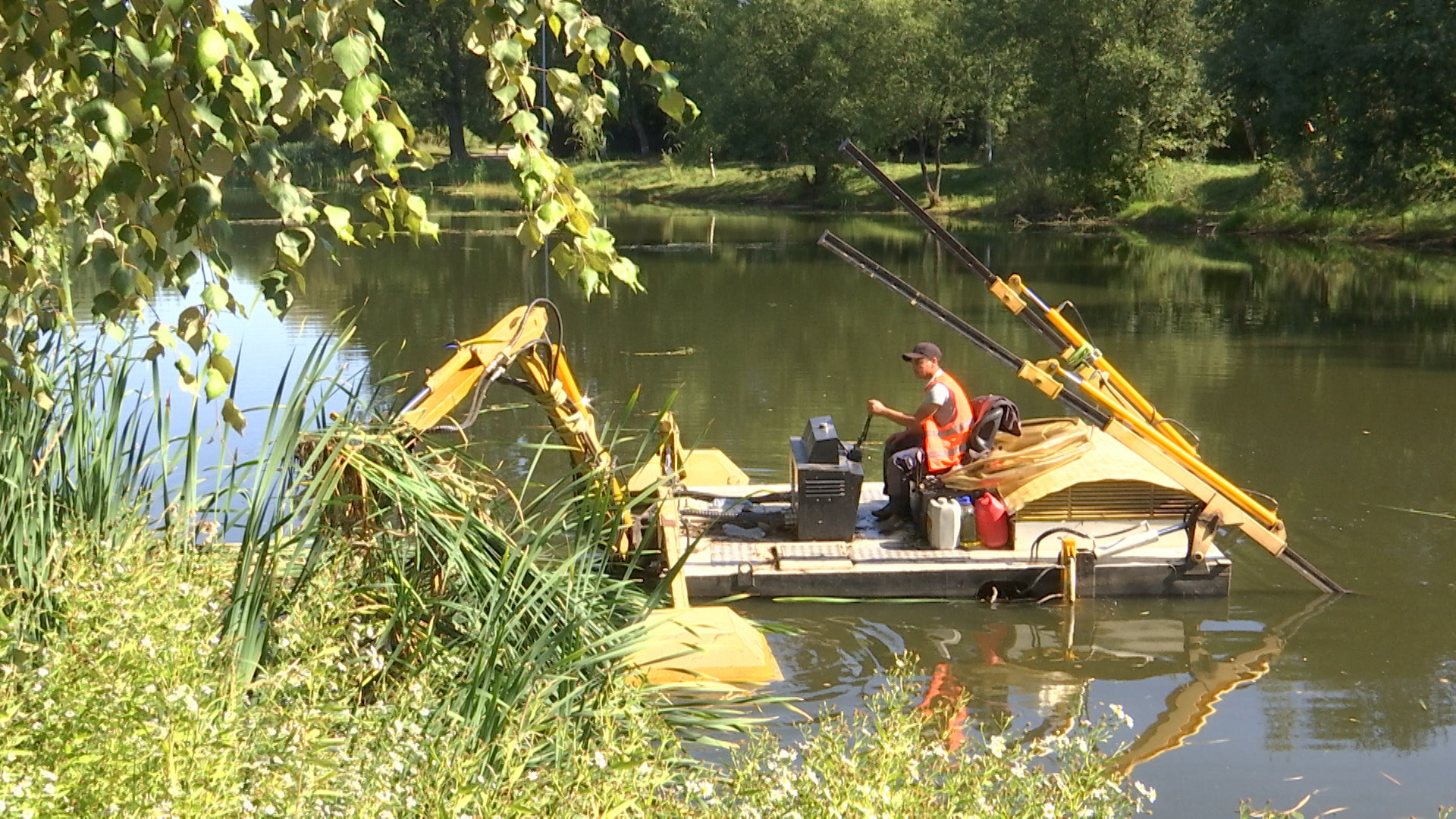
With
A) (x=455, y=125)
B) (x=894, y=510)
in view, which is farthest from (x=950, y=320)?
(x=455, y=125)

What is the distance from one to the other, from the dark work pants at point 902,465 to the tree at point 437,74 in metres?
46.7

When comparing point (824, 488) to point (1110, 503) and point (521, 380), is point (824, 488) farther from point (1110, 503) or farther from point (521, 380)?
point (521, 380)

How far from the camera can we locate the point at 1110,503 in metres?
9.95

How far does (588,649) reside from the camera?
5.28 meters

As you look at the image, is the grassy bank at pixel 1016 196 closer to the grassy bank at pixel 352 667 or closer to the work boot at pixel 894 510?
the work boot at pixel 894 510

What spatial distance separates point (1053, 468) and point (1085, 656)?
1187 millimetres

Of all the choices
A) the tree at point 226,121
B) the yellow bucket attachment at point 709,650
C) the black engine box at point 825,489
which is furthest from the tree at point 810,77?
the tree at point 226,121

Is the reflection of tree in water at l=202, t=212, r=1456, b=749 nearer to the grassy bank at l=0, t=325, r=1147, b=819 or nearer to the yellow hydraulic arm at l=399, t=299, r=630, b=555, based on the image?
the yellow hydraulic arm at l=399, t=299, r=630, b=555

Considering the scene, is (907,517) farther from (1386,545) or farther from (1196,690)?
(1386,545)

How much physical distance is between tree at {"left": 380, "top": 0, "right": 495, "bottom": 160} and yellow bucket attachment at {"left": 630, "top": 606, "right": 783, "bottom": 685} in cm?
5003

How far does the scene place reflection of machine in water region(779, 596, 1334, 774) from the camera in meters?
8.50

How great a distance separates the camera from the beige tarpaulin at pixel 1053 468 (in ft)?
31.5

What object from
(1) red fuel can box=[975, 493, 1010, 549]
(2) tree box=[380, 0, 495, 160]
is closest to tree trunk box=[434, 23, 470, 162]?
(2) tree box=[380, 0, 495, 160]

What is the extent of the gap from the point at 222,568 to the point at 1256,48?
33032mm
